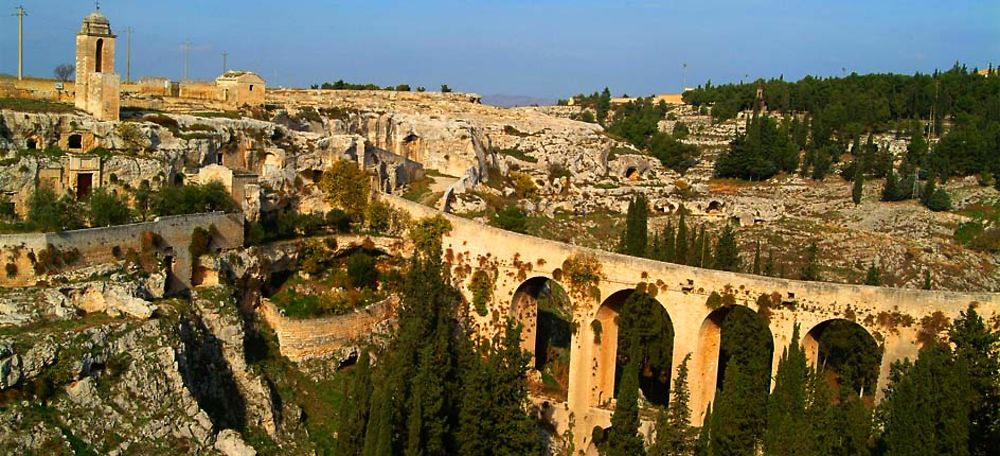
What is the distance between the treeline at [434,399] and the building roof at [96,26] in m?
15.2

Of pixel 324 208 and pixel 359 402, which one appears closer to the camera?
pixel 359 402

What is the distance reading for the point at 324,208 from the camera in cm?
3644

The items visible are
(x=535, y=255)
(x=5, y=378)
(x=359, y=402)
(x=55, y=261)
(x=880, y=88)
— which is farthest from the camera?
(x=880, y=88)

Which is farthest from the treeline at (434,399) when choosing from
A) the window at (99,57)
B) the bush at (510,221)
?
the window at (99,57)

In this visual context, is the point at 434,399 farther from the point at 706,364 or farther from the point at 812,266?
the point at 812,266

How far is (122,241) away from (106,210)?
57.9 inches

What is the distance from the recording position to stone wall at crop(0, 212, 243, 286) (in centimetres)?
2494

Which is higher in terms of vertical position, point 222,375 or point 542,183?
point 542,183

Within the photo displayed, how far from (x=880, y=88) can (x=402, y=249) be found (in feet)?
233

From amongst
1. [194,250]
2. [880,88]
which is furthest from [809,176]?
[194,250]

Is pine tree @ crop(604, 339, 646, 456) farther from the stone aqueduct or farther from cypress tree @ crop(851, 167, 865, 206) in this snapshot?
cypress tree @ crop(851, 167, 865, 206)

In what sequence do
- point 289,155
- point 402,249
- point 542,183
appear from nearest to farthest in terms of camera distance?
point 402,249 < point 289,155 < point 542,183

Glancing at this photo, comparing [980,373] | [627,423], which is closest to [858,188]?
[980,373]

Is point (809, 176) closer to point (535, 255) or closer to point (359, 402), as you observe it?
point (535, 255)
